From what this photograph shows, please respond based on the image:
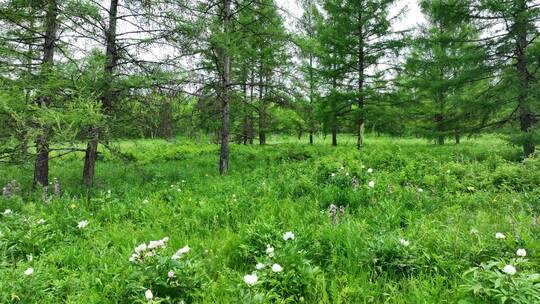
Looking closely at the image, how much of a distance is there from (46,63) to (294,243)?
6.34 meters

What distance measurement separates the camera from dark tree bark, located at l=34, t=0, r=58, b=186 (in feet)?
18.3

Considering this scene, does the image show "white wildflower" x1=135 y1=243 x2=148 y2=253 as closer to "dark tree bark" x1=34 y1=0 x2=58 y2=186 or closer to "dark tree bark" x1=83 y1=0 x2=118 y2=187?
"dark tree bark" x1=34 y1=0 x2=58 y2=186

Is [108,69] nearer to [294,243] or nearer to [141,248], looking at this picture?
[141,248]

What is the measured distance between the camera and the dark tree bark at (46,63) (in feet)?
18.3

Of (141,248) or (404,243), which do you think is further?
(404,243)

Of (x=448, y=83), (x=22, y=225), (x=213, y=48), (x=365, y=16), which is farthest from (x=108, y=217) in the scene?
(x=365, y=16)

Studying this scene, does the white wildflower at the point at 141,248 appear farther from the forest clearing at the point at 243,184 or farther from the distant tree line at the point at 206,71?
the distant tree line at the point at 206,71

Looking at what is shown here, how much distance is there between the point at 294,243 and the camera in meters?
3.00

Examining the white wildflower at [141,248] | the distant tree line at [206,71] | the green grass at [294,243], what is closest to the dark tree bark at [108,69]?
the distant tree line at [206,71]

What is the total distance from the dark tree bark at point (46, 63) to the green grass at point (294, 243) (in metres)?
1.01

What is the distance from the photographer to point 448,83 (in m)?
11.3

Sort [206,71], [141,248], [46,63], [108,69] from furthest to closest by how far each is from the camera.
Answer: [206,71] < [108,69] < [46,63] < [141,248]

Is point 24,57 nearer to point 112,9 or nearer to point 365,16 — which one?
point 112,9

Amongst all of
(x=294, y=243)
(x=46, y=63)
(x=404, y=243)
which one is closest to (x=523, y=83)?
(x=404, y=243)
